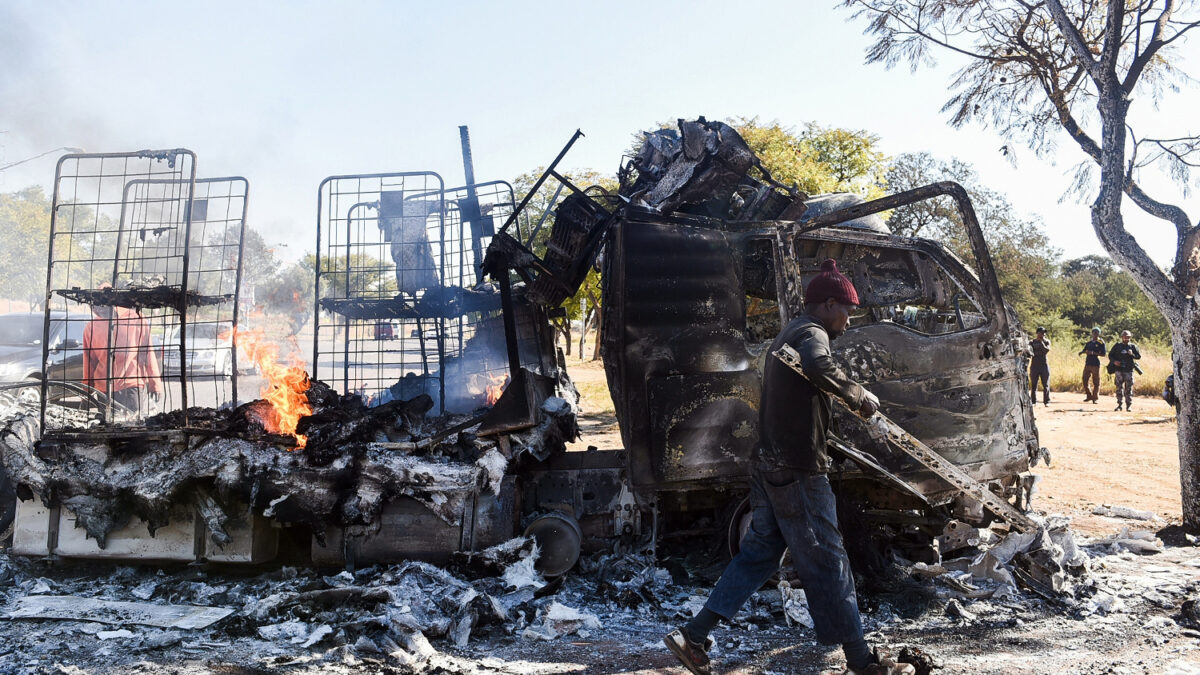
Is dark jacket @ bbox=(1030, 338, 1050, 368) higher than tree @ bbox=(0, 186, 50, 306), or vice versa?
tree @ bbox=(0, 186, 50, 306)

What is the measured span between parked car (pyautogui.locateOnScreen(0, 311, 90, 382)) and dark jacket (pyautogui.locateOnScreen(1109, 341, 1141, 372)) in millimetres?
17869

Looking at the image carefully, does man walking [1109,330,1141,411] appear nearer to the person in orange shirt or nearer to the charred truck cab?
the charred truck cab

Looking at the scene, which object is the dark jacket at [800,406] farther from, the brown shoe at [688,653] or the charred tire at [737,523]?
the charred tire at [737,523]

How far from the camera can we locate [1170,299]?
6145 millimetres

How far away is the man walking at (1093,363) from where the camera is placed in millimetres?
16156

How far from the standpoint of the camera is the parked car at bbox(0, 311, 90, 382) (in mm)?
9016

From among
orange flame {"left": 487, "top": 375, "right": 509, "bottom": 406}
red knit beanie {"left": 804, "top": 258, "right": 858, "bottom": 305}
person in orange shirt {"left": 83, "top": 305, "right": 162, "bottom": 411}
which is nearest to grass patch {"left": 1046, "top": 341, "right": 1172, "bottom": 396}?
orange flame {"left": 487, "top": 375, "right": 509, "bottom": 406}

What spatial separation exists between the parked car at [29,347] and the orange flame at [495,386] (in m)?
5.29

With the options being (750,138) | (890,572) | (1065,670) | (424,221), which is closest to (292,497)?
(424,221)

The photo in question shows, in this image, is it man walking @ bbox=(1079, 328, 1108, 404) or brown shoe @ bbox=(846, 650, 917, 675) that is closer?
brown shoe @ bbox=(846, 650, 917, 675)

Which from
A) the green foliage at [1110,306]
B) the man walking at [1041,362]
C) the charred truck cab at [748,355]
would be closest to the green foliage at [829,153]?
the man walking at [1041,362]

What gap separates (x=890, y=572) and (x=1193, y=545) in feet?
10.5

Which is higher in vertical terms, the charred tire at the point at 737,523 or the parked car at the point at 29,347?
the parked car at the point at 29,347

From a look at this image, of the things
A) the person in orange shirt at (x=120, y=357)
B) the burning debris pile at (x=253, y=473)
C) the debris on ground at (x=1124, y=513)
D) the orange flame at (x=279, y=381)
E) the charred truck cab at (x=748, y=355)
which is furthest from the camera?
the debris on ground at (x=1124, y=513)
